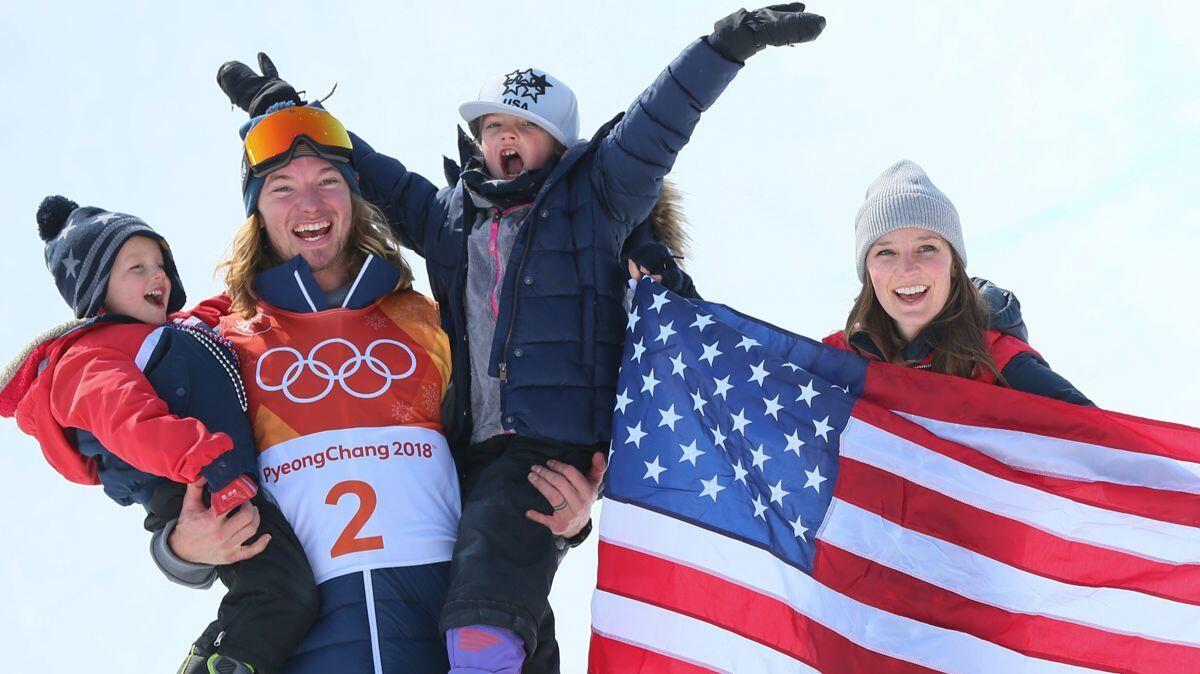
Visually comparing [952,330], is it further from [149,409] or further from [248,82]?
[248,82]

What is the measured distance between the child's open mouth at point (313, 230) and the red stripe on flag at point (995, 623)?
91.7 inches

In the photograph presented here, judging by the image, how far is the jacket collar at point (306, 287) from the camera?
4.84 meters

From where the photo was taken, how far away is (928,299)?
491 centimetres

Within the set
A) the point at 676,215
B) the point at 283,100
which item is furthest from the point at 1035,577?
the point at 283,100

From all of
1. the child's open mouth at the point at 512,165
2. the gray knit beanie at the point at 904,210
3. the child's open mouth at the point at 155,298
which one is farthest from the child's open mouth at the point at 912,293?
the child's open mouth at the point at 155,298

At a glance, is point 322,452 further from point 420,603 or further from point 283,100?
point 283,100

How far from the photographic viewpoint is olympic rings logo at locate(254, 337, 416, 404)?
4.65 meters

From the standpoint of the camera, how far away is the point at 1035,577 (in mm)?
4629

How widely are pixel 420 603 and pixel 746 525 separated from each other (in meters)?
1.33

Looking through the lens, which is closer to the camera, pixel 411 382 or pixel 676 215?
pixel 411 382

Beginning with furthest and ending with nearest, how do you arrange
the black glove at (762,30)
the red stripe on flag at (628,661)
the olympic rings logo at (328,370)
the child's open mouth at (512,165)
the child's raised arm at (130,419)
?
the child's open mouth at (512,165), the red stripe on flag at (628,661), the olympic rings logo at (328,370), the black glove at (762,30), the child's raised arm at (130,419)

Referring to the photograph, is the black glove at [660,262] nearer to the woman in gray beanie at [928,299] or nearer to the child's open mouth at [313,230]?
the woman in gray beanie at [928,299]

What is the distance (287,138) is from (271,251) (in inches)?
18.6

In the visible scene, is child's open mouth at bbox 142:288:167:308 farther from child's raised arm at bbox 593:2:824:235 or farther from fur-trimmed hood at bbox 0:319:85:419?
child's raised arm at bbox 593:2:824:235
